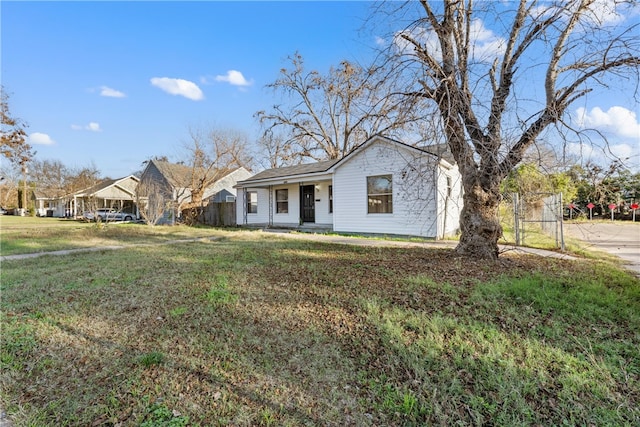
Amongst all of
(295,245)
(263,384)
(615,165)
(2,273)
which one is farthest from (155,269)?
(615,165)

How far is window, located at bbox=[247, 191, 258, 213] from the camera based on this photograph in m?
19.0

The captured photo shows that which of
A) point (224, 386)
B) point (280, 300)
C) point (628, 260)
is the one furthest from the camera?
point (628, 260)

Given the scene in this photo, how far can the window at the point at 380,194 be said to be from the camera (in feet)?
40.3

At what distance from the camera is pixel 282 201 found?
17500 mm

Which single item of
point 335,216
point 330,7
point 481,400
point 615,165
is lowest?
point 481,400

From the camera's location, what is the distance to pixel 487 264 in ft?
19.7

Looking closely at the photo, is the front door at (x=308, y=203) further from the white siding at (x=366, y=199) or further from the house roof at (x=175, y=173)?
the house roof at (x=175, y=173)

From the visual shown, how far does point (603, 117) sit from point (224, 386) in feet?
22.0

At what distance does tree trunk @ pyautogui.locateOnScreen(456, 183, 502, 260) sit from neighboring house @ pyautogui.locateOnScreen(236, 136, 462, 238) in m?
2.82

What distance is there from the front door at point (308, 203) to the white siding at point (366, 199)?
251cm

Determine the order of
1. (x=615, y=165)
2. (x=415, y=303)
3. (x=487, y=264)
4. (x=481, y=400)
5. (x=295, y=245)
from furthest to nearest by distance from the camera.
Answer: (x=295, y=245)
(x=487, y=264)
(x=615, y=165)
(x=415, y=303)
(x=481, y=400)

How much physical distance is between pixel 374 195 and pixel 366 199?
1.27ft

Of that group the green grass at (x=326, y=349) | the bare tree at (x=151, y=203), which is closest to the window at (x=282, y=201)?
the bare tree at (x=151, y=203)

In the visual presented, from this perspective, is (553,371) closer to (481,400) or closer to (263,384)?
(481,400)
